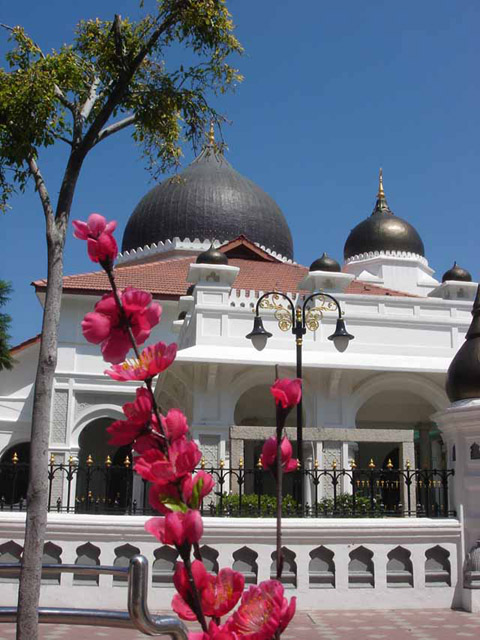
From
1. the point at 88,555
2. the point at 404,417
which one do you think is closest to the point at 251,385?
the point at 404,417

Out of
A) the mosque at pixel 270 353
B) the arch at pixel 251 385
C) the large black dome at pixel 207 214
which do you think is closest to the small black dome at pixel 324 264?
the mosque at pixel 270 353

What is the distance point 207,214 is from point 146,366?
27.8 m

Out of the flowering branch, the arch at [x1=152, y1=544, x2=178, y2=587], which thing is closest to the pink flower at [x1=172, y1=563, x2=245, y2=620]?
the flowering branch

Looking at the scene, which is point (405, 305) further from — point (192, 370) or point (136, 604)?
point (136, 604)

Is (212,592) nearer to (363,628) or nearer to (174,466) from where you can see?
(174,466)

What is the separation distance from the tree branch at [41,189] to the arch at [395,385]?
35.4 ft

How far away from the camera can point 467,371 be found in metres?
8.10

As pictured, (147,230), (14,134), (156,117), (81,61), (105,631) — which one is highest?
(147,230)

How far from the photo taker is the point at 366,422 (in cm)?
1834

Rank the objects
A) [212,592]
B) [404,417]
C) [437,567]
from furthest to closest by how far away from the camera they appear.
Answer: [404,417]
[437,567]
[212,592]

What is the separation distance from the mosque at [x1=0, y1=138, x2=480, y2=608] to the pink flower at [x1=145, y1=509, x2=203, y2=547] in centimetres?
581

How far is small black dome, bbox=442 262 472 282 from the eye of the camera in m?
18.1

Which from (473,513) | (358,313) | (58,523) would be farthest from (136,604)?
(358,313)

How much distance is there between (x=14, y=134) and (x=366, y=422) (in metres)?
14.0
